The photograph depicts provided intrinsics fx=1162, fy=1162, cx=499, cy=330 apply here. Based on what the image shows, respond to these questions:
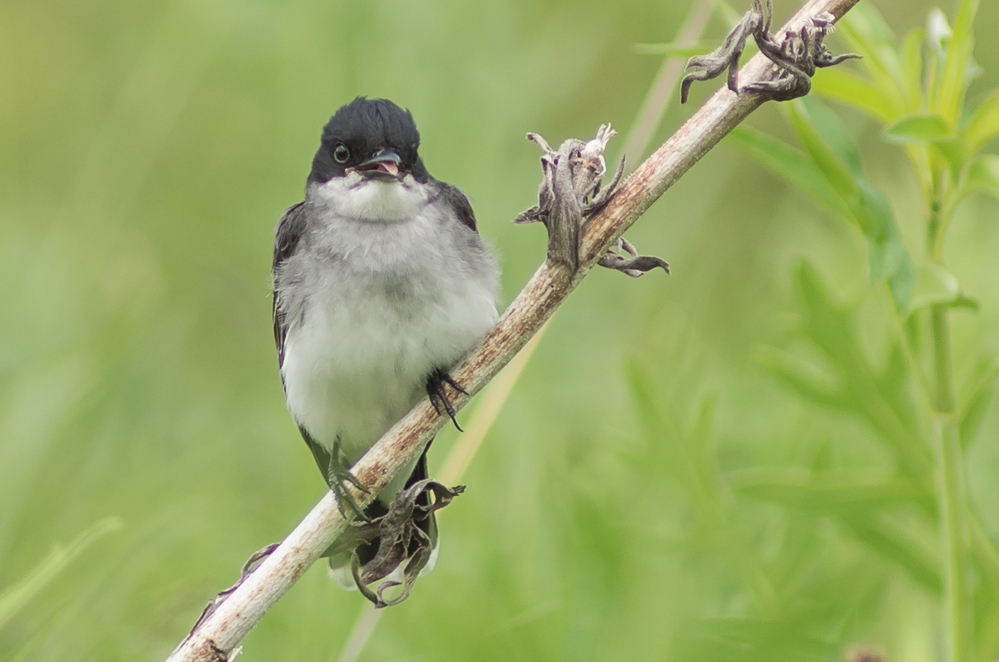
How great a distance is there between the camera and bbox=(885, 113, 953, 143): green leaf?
6.49 ft

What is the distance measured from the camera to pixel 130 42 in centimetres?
572

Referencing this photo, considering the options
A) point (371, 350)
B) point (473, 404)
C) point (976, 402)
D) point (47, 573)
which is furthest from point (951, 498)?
point (473, 404)

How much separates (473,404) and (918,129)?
6.74 feet

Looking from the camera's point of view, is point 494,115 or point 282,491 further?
point 494,115

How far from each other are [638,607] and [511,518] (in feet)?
3.48

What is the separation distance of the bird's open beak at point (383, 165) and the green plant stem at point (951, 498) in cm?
151

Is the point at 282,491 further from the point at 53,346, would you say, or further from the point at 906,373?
the point at 906,373

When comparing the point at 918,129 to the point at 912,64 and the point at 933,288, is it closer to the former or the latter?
the point at 933,288

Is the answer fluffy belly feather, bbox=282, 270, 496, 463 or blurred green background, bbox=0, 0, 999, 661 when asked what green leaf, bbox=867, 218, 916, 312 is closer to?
blurred green background, bbox=0, 0, 999, 661

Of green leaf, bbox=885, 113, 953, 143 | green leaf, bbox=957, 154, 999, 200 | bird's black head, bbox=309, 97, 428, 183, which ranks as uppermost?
bird's black head, bbox=309, 97, 428, 183

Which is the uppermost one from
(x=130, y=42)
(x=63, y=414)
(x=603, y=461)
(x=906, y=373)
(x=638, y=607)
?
(x=130, y=42)

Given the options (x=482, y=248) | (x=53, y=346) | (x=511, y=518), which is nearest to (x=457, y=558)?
(x=511, y=518)

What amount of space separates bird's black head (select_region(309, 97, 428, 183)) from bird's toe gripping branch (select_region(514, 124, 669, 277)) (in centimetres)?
120

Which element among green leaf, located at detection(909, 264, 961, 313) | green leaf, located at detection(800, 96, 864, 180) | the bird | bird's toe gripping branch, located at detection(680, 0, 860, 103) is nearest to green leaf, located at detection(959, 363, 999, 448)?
green leaf, located at detection(909, 264, 961, 313)
